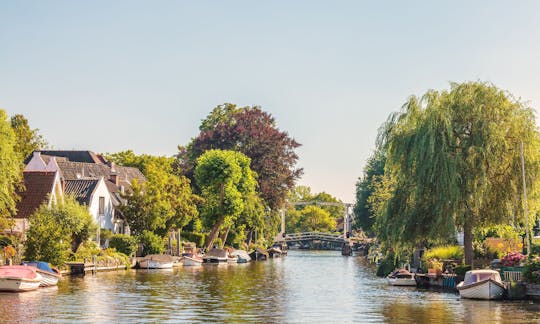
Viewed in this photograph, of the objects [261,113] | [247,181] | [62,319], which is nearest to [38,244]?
[62,319]

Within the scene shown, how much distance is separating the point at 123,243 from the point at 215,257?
18.8m

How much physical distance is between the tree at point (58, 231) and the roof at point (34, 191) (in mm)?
2573

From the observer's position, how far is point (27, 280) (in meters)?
45.8

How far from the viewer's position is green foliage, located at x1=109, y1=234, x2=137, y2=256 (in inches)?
2990

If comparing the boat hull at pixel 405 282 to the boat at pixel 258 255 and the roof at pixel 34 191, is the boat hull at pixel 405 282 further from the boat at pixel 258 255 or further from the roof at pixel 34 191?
the boat at pixel 258 255

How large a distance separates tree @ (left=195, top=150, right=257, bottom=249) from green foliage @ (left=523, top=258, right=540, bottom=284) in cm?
5411

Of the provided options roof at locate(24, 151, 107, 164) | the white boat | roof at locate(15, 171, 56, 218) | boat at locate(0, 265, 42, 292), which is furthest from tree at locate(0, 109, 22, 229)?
roof at locate(24, 151, 107, 164)

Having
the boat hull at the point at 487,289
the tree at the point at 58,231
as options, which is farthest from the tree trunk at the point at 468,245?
the tree at the point at 58,231

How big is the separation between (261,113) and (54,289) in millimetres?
63059

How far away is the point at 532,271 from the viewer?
141 ft

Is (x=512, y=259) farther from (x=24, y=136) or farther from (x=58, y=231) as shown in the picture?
(x=24, y=136)

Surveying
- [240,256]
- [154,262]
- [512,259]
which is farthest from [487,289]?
[240,256]

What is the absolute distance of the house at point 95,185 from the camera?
81375mm

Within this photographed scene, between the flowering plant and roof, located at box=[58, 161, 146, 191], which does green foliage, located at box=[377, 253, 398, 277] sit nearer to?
the flowering plant
